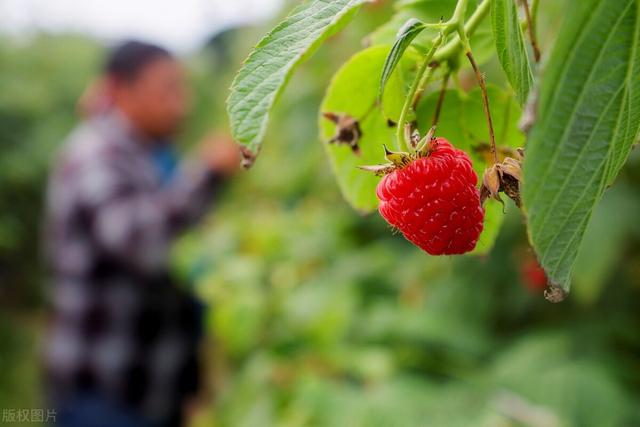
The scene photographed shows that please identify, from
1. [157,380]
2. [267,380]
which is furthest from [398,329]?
[157,380]

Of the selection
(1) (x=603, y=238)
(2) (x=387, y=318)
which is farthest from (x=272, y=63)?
(2) (x=387, y=318)

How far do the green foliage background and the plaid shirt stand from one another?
147 mm

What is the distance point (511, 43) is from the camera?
32 cm

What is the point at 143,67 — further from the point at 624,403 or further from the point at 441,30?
the point at 441,30

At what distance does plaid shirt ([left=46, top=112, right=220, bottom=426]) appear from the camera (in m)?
2.21

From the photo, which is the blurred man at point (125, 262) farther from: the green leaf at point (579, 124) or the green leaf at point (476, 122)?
the green leaf at point (579, 124)

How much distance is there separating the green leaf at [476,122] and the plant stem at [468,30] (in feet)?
0.16

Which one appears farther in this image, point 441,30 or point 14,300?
point 14,300

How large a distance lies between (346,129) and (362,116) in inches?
0.5

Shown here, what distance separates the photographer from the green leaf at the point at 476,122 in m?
0.44

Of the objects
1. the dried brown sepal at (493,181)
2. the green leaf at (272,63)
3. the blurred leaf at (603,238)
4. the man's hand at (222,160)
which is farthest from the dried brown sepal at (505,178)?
the man's hand at (222,160)

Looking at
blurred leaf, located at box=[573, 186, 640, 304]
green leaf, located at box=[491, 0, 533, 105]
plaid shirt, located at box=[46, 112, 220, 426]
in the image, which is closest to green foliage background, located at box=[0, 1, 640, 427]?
blurred leaf, located at box=[573, 186, 640, 304]

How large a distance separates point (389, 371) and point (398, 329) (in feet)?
0.65

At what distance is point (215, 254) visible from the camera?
214 cm
